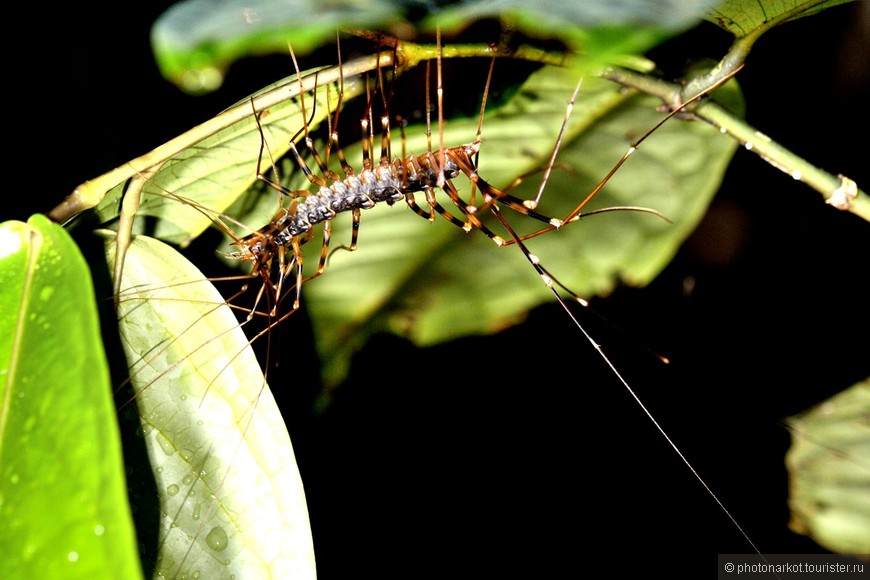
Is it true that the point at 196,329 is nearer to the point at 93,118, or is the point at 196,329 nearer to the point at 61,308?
the point at 61,308

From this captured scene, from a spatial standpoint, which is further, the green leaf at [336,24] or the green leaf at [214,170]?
the green leaf at [214,170]

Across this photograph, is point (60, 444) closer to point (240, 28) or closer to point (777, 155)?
point (240, 28)

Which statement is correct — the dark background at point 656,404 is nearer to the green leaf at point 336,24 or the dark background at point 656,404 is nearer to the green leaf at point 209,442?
the green leaf at point 209,442

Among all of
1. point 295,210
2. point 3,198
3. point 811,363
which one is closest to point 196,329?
point 295,210

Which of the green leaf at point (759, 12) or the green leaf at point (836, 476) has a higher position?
the green leaf at point (759, 12)

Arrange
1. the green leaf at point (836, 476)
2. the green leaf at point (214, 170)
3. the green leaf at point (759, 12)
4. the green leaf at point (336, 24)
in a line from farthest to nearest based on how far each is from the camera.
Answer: the green leaf at point (836, 476), the green leaf at point (214, 170), the green leaf at point (759, 12), the green leaf at point (336, 24)

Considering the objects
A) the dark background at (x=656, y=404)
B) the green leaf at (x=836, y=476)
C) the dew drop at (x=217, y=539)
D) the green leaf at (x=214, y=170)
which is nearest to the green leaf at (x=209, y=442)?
the dew drop at (x=217, y=539)

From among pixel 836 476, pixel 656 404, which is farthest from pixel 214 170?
pixel 836 476
